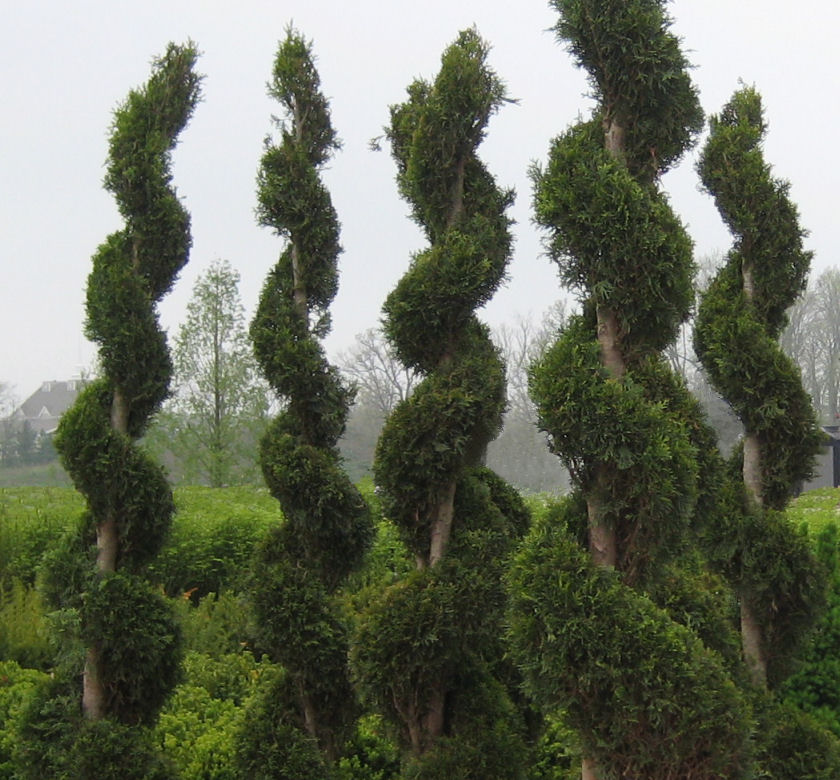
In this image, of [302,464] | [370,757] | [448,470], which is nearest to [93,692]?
[302,464]

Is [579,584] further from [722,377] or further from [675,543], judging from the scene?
[722,377]

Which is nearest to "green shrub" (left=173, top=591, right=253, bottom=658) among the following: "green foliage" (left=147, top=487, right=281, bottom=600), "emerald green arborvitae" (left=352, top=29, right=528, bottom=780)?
"green foliage" (left=147, top=487, right=281, bottom=600)

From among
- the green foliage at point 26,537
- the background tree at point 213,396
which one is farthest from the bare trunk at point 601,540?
the background tree at point 213,396

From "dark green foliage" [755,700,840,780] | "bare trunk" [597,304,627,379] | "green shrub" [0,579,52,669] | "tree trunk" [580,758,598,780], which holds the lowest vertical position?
"green shrub" [0,579,52,669]

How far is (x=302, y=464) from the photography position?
5.36 metres

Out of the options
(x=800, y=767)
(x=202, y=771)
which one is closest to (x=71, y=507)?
(x=202, y=771)

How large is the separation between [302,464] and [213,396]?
1211 centimetres

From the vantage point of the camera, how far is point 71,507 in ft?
34.9

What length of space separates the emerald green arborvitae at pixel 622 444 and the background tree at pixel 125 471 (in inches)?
86.6

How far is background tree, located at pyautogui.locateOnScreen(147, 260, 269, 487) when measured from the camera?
16719 millimetres

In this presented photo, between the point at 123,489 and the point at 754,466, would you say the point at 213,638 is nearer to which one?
the point at 123,489

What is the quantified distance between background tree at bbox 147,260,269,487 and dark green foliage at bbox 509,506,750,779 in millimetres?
12932

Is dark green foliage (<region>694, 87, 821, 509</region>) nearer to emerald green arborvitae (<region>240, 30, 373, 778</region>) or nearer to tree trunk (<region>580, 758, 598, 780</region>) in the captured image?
emerald green arborvitae (<region>240, 30, 373, 778</region>)

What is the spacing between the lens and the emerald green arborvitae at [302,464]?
5.27 m
